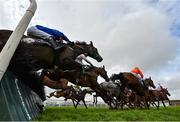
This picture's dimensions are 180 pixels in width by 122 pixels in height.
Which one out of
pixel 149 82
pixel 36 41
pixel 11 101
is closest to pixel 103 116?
pixel 36 41

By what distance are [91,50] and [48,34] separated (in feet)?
9.11

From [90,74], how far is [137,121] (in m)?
6.17

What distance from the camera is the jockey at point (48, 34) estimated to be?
973 centimetres

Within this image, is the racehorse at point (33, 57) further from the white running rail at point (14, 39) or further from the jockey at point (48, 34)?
the white running rail at point (14, 39)

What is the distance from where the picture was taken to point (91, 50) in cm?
1228

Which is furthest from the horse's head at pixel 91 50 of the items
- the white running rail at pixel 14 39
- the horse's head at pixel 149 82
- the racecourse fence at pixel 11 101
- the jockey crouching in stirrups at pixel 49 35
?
the horse's head at pixel 149 82

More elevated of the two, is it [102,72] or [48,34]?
[102,72]

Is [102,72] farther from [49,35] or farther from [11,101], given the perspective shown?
[11,101]

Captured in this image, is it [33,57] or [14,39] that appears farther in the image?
[33,57]

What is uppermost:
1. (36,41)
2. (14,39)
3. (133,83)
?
(133,83)

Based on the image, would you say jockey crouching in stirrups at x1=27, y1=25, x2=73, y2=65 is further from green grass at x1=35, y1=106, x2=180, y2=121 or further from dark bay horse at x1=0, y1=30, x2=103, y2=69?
green grass at x1=35, y1=106, x2=180, y2=121

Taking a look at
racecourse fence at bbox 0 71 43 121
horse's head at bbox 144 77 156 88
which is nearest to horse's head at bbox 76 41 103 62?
racecourse fence at bbox 0 71 43 121

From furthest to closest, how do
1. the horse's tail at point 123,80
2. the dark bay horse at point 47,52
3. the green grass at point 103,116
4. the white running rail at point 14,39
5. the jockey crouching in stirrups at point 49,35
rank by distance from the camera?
the horse's tail at point 123,80
the jockey crouching in stirrups at point 49,35
the dark bay horse at point 47,52
the green grass at point 103,116
the white running rail at point 14,39

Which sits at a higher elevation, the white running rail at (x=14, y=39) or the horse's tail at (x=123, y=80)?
the horse's tail at (x=123, y=80)
